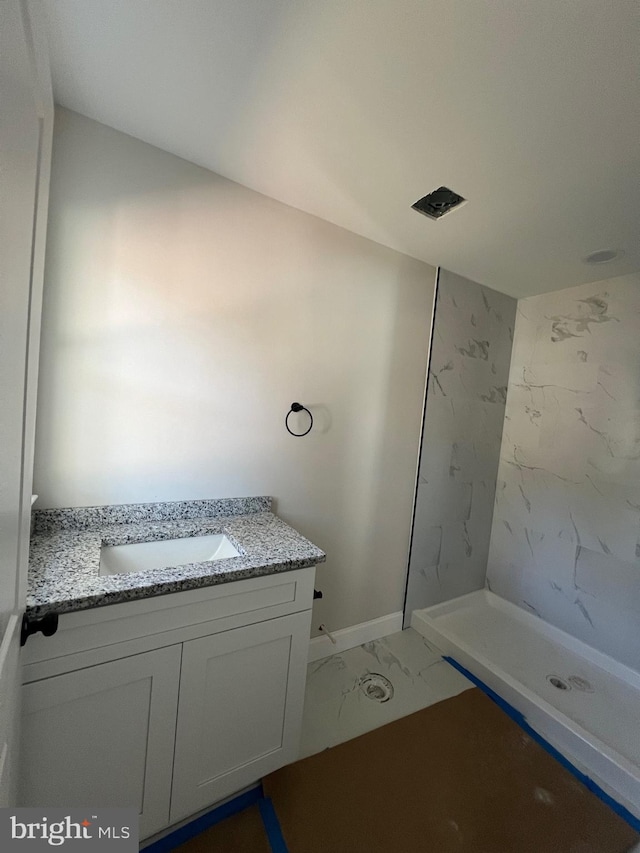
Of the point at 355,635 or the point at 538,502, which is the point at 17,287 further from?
the point at 538,502

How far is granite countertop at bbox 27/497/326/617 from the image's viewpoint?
899 millimetres

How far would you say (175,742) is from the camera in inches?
40.8

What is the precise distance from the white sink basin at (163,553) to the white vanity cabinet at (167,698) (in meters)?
0.24

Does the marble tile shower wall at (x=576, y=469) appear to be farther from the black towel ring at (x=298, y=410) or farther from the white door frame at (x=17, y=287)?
the white door frame at (x=17, y=287)

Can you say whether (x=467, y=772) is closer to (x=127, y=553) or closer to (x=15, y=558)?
(x=127, y=553)

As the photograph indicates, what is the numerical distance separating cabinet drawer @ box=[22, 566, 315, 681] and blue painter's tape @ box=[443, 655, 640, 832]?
1362 mm

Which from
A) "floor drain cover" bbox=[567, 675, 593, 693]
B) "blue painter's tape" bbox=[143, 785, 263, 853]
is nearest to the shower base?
"floor drain cover" bbox=[567, 675, 593, 693]

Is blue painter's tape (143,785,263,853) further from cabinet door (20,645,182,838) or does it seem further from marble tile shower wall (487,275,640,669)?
marble tile shower wall (487,275,640,669)

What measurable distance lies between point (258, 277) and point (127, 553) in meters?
1.31

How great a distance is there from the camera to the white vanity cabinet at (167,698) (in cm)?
88

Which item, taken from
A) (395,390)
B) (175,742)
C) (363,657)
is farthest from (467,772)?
(395,390)

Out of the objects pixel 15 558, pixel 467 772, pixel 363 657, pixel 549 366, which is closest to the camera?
pixel 15 558

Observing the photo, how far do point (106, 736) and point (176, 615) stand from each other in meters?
0.36

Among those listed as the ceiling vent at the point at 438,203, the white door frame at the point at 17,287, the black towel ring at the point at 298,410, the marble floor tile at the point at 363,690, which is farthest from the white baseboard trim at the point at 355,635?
the ceiling vent at the point at 438,203
